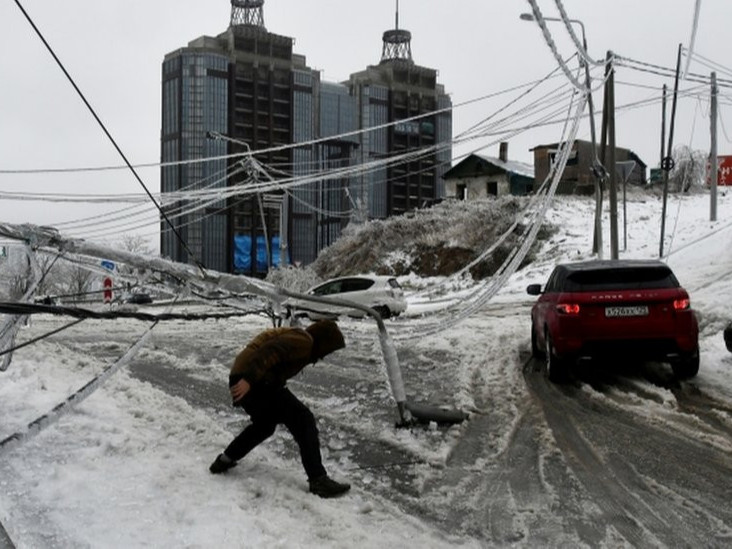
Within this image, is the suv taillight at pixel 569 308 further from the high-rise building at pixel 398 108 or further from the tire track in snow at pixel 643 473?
the high-rise building at pixel 398 108

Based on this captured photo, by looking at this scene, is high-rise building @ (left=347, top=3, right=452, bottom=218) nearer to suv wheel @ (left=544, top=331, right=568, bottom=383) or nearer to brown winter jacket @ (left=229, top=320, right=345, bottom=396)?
suv wheel @ (left=544, top=331, right=568, bottom=383)

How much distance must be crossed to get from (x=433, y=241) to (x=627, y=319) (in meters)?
28.4

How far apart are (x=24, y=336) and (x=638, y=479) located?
1431 centimetres

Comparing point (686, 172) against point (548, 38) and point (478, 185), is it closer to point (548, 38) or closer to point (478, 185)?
point (478, 185)

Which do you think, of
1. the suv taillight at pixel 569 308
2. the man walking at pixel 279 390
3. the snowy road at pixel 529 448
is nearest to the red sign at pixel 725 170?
the snowy road at pixel 529 448

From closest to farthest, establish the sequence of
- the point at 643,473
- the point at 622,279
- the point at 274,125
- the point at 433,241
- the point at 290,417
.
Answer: the point at 290,417, the point at 643,473, the point at 622,279, the point at 433,241, the point at 274,125

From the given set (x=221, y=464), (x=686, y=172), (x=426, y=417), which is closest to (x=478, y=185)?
(x=686, y=172)

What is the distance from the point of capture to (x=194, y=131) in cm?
6141

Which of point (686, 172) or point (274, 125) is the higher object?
point (274, 125)

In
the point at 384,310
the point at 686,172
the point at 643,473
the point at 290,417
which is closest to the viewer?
the point at 290,417

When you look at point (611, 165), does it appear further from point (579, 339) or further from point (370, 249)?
point (370, 249)

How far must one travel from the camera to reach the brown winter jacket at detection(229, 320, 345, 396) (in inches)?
183

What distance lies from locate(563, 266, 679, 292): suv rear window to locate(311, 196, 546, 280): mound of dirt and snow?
74.9ft

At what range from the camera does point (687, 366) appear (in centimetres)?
862
